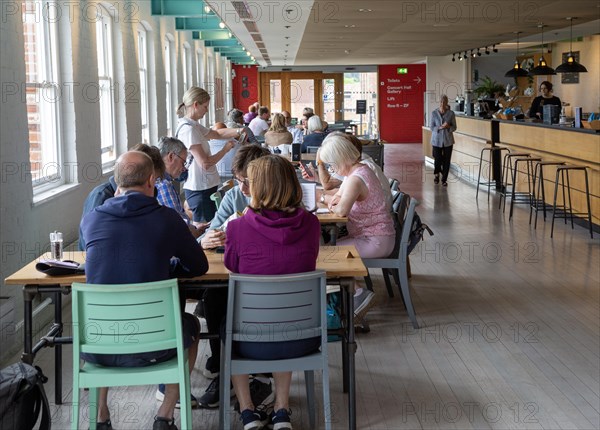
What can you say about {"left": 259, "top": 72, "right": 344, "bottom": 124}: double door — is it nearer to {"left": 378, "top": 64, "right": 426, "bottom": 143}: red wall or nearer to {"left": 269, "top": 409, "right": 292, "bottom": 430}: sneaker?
{"left": 378, "top": 64, "right": 426, "bottom": 143}: red wall

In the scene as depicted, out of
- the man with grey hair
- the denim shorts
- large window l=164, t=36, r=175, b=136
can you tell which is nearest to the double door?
large window l=164, t=36, r=175, b=136

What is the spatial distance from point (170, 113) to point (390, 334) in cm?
1020

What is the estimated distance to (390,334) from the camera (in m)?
5.30

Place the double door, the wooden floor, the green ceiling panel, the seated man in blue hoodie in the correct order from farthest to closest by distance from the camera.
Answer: the double door, the green ceiling panel, the wooden floor, the seated man in blue hoodie

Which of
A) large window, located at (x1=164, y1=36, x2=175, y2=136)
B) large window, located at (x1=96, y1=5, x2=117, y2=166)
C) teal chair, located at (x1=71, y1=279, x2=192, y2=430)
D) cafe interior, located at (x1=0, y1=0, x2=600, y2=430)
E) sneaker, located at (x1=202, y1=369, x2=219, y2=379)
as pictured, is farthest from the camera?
large window, located at (x1=164, y1=36, x2=175, y2=136)

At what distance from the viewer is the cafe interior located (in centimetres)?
408

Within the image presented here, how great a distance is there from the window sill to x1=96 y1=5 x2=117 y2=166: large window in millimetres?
2072

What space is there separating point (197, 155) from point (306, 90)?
24.4m

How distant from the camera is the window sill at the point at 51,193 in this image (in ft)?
19.0

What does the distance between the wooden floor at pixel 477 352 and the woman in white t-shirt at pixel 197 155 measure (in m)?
1.69

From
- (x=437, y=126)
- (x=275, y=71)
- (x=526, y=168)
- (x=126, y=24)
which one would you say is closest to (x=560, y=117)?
(x=526, y=168)

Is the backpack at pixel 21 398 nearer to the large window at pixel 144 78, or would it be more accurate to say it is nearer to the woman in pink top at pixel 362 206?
the woman in pink top at pixel 362 206

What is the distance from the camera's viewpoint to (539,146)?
35.6ft

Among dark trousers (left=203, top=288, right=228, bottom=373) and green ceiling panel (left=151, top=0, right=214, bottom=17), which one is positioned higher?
green ceiling panel (left=151, top=0, right=214, bottom=17)
